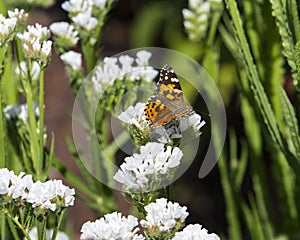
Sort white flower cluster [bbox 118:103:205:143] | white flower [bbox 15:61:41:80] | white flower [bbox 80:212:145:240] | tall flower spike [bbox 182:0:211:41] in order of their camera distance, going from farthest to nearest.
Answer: tall flower spike [bbox 182:0:211:41] < white flower [bbox 15:61:41:80] < white flower cluster [bbox 118:103:205:143] < white flower [bbox 80:212:145:240]

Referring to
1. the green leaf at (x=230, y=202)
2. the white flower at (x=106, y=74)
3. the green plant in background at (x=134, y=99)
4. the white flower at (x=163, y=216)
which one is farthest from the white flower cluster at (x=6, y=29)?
the green leaf at (x=230, y=202)

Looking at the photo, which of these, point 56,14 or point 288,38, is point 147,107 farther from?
point 56,14

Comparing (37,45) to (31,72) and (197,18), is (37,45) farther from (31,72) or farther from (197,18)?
(197,18)

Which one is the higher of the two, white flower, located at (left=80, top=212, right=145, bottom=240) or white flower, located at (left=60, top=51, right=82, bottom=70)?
white flower, located at (left=60, top=51, right=82, bottom=70)

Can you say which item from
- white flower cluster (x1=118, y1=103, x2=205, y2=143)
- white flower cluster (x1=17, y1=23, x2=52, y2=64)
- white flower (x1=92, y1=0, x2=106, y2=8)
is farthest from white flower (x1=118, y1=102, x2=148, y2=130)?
white flower (x1=92, y1=0, x2=106, y2=8)

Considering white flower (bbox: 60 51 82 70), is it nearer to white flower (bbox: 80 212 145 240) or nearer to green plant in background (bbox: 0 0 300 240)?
green plant in background (bbox: 0 0 300 240)

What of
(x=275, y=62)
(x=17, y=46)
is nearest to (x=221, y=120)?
(x=275, y=62)

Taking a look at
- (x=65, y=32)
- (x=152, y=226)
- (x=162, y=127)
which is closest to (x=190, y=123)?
(x=162, y=127)

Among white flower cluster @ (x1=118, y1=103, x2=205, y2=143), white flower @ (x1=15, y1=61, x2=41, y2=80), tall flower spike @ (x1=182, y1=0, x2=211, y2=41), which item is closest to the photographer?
white flower cluster @ (x1=118, y1=103, x2=205, y2=143)

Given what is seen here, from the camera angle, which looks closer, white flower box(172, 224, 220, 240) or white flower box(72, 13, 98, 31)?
white flower box(172, 224, 220, 240)
